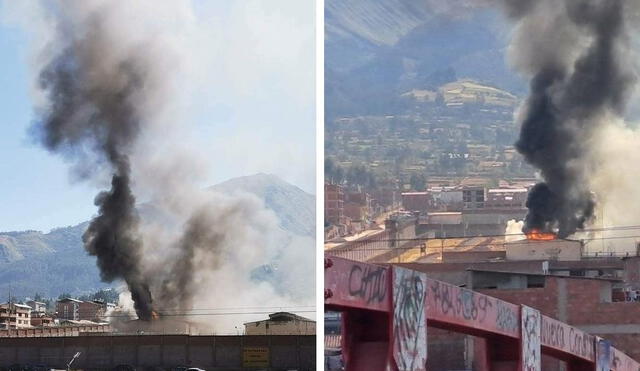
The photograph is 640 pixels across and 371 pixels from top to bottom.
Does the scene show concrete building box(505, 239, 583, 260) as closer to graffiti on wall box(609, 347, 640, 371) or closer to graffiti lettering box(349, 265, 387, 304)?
graffiti on wall box(609, 347, 640, 371)

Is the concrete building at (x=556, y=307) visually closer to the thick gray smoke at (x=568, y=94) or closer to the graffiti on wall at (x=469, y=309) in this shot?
the graffiti on wall at (x=469, y=309)

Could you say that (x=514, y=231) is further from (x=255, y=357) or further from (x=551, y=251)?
Answer: (x=255, y=357)

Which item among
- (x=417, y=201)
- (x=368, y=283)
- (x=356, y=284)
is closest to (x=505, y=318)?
(x=368, y=283)

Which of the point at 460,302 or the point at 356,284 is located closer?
the point at 356,284

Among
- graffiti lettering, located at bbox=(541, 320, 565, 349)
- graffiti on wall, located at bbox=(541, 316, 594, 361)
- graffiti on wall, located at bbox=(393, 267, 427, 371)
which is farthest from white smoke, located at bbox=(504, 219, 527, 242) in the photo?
graffiti on wall, located at bbox=(393, 267, 427, 371)

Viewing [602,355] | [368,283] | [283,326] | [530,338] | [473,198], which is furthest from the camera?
[473,198]

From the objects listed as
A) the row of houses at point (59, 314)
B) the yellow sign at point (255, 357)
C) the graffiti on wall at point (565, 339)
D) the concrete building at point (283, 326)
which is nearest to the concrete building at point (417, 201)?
the row of houses at point (59, 314)
